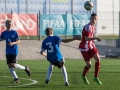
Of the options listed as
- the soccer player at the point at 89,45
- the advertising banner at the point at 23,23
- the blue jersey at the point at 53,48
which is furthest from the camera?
the advertising banner at the point at 23,23

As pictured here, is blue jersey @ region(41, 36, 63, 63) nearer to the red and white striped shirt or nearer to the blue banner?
the red and white striped shirt

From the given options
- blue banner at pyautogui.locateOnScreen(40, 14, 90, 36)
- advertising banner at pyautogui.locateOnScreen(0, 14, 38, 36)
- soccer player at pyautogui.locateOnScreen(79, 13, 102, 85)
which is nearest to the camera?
soccer player at pyautogui.locateOnScreen(79, 13, 102, 85)

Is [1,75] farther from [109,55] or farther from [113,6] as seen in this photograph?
[113,6]

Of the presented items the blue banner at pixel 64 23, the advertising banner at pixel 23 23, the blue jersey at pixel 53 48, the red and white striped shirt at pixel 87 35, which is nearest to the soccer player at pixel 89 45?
the red and white striped shirt at pixel 87 35

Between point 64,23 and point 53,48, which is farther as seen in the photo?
point 64,23

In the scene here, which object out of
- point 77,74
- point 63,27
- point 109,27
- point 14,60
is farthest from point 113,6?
point 14,60

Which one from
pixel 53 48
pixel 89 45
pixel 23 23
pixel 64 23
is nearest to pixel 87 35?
pixel 89 45

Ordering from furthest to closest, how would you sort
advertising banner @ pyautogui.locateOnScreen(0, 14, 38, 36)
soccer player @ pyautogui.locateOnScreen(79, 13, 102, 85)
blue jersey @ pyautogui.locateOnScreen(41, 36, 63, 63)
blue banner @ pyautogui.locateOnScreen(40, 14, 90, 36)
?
blue banner @ pyautogui.locateOnScreen(40, 14, 90, 36)
advertising banner @ pyautogui.locateOnScreen(0, 14, 38, 36)
soccer player @ pyautogui.locateOnScreen(79, 13, 102, 85)
blue jersey @ pyautogui.locateOnScreen(41, 36, 63, 63)

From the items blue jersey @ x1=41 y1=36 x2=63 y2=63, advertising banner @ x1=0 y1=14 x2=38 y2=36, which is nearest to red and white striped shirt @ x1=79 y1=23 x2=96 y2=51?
blue jersey @ x1=41 y1=36 x2=63 y2=63

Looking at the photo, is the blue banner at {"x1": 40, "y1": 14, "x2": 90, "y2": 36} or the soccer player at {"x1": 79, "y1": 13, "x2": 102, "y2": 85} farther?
the blue banner at {"x1": 40, "y1": 14, "x2": 90, "y2": 36}

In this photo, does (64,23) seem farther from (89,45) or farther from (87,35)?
(87,35)

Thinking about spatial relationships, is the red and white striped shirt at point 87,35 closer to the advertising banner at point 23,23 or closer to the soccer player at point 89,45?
the soccer player at point 89,45

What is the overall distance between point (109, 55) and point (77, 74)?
45.1 ft

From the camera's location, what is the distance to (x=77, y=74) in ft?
62.7
